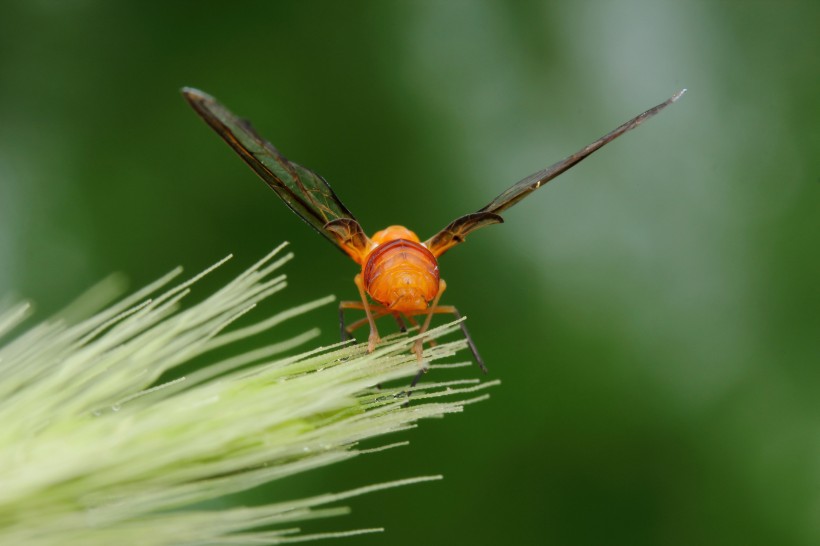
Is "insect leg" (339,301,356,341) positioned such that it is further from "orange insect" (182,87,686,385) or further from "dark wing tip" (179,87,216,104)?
"dark wing tip" (179,87,216,104)

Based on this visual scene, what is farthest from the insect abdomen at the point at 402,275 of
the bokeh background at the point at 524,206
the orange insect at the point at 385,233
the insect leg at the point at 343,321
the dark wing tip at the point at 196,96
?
the bokeh background at the point at 524,206

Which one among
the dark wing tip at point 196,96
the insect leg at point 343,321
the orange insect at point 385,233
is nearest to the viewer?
the dark wing tip at point 196,96

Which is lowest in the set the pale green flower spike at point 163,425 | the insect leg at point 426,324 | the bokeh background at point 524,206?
the pale green flower spike at point 163,425

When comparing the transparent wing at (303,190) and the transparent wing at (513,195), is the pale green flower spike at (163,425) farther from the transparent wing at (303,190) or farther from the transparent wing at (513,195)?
the transparent wing at (513,195)

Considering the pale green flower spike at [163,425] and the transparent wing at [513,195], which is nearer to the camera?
the pale green flower spike at [163,425]

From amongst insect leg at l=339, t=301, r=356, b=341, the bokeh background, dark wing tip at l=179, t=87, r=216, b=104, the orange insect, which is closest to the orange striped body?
the orange insect

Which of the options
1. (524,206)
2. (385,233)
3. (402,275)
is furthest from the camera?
(524,206)

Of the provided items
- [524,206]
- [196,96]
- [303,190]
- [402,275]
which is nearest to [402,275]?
[402,275]

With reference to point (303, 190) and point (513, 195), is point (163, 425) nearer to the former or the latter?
point (303, 190)
